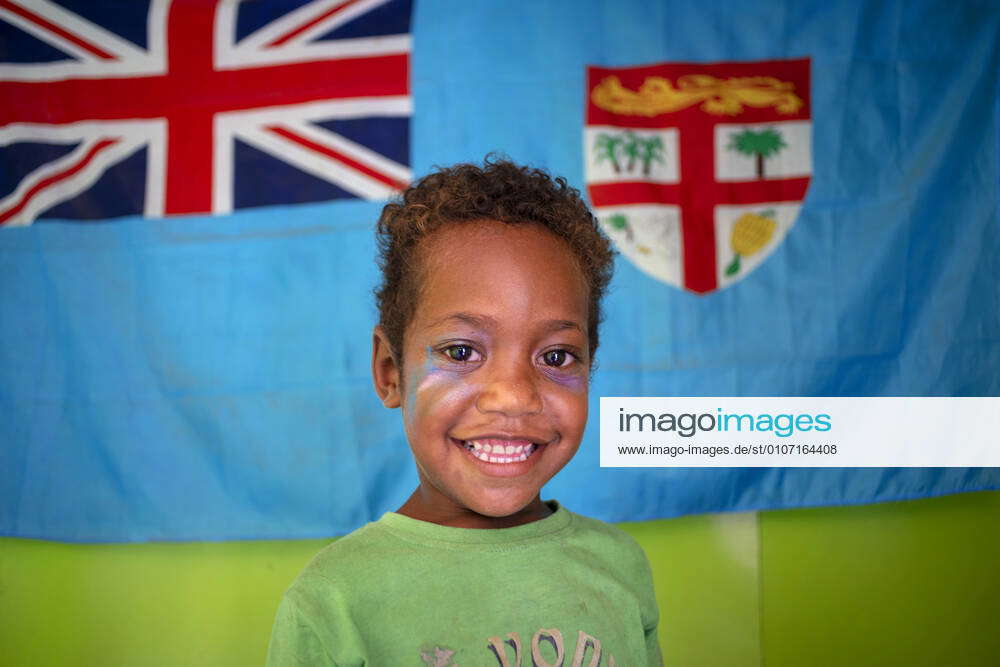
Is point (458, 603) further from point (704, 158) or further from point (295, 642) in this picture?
point (704, 158)

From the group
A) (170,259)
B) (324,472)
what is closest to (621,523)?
(324,472)

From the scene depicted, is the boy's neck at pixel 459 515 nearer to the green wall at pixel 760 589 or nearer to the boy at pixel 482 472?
the boy at pixel 482 472

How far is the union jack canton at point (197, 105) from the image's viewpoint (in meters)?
1.53

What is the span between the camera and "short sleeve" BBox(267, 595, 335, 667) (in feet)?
2.39

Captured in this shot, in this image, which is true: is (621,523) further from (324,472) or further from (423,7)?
(423,7)

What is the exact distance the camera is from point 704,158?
1.52 m

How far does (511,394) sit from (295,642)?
0.27 metres

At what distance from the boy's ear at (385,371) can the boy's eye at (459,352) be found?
0.10 m

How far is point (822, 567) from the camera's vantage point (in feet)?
5.18

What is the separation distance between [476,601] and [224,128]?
1.07 m

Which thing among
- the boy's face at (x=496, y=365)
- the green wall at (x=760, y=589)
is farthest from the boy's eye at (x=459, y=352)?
the green wall at (x=760, y=589)

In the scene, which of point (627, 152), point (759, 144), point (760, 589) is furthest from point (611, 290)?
point (760, 589)

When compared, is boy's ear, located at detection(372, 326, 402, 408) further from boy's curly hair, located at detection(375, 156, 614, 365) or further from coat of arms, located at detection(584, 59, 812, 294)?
coat of arms, located at detection(584, 59, 812, 294)

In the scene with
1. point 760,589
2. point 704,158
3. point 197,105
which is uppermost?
point 197,105
